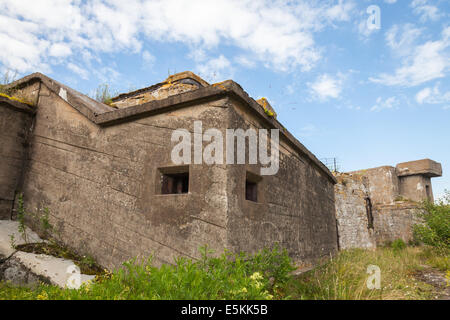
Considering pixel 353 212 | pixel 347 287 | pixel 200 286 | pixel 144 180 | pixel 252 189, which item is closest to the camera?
pixel 200 286

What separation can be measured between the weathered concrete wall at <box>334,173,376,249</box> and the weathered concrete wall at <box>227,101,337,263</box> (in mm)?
1229

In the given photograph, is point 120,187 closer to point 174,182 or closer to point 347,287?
point 174,182

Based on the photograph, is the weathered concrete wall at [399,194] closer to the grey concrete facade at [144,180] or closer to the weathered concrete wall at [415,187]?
the weathered concrete wall at [415,187]

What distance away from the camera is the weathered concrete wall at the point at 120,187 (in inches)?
130

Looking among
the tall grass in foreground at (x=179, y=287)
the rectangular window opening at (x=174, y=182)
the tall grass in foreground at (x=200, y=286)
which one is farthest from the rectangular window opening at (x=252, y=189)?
the tall grass in foreground at (x=179, y=287)

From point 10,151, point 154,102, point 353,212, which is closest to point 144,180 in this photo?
point 154,102

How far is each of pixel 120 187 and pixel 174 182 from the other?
0.70m

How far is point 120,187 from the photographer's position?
388cm

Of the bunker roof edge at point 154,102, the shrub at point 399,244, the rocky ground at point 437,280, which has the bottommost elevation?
the rocky ground at point 437,280

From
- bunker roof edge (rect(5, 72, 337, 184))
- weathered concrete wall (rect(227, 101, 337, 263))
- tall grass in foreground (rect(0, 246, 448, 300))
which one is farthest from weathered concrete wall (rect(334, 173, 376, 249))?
tall grass in foreground (rect(0, 246, 448, 300))

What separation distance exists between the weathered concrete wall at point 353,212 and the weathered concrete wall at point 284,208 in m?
1.23

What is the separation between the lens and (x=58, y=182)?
438 cm

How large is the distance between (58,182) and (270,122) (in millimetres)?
3232

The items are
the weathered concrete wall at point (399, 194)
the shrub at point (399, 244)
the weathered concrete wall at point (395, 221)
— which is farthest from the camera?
the weathered concrete wall at point (399, 194)
